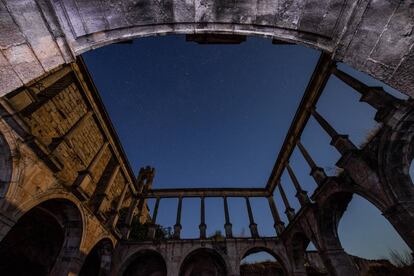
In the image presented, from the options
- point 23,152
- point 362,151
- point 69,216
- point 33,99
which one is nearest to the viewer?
point 23,152

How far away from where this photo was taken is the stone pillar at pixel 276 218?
39.9 feet

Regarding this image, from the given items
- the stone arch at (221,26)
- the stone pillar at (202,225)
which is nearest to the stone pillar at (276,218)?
the stone pillar at (202,225)

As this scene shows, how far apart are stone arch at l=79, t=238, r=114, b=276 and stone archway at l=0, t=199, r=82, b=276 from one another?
6.19ft

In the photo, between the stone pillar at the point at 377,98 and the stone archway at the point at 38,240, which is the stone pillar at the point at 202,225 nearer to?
the stone archway at the point at 38,240

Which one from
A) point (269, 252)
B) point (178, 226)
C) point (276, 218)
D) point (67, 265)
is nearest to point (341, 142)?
point (276, 218)

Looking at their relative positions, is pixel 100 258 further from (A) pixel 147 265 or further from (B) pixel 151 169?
(B) pixel 151 169

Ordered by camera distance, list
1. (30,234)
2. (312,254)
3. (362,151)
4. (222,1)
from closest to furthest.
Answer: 1. (222,1)
2. (362,151)
3. (30,234)
4. (312,254)

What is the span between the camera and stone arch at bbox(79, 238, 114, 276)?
9.57 m

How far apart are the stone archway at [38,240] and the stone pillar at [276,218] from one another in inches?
422

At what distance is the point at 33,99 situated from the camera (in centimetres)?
572

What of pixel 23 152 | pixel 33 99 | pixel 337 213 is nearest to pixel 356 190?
pixel 337 213

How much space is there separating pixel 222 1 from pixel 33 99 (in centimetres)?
666

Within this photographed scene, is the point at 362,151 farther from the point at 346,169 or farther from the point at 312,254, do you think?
the point at 312,254

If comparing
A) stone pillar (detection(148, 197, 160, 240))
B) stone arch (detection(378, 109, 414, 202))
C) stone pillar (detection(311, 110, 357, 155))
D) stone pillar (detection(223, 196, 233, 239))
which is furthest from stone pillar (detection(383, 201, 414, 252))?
stone pillar (detection(148, 197, 160, 240))
